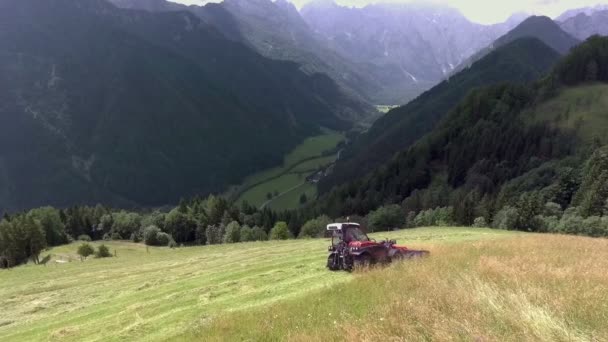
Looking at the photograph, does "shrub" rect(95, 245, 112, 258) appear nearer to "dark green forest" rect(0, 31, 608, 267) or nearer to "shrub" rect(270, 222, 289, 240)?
"dark green forest" rect(0, 31, 608, 267)

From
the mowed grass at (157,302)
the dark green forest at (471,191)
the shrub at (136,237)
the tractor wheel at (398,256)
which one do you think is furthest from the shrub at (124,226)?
the tractor wheel at (398,256)

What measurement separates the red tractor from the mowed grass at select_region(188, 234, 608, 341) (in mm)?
3214

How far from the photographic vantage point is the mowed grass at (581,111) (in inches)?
5812

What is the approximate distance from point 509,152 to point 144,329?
159503 mm

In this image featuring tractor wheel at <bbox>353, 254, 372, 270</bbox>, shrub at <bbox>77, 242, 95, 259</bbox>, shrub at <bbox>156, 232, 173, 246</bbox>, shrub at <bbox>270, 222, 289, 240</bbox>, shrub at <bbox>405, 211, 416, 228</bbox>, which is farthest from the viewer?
shrub at <bbox>156, 232, 173, 246</bbox>

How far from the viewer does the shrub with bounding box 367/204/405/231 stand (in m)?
110

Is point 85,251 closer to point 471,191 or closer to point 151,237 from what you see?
point 151,237

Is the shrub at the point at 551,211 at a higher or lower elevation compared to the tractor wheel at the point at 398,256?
lower

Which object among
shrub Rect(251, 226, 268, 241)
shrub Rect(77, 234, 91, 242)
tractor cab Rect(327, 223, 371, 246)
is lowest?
shrub Rect(251, 226, 268, 241)

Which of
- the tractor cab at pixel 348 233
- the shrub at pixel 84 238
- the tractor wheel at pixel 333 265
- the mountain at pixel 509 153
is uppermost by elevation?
the mountain at pixel 509 153

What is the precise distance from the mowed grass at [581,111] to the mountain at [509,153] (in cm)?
32

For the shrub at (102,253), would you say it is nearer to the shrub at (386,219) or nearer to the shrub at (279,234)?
the shrub at (279,234)

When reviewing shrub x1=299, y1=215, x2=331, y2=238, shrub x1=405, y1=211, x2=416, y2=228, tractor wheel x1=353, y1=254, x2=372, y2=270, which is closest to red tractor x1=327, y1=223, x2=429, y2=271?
tractor wheel x1=353, y1=254, x2=372, y2=270

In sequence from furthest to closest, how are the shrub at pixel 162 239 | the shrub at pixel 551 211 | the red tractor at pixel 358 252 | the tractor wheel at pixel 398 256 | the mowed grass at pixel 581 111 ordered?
the mowed grass at pixel 581 111
the shrub at pixel 162 239
the shrub at pixel 551 211
the red tractor at pixel 358 252
the tractor wheel at pixel 398 256
